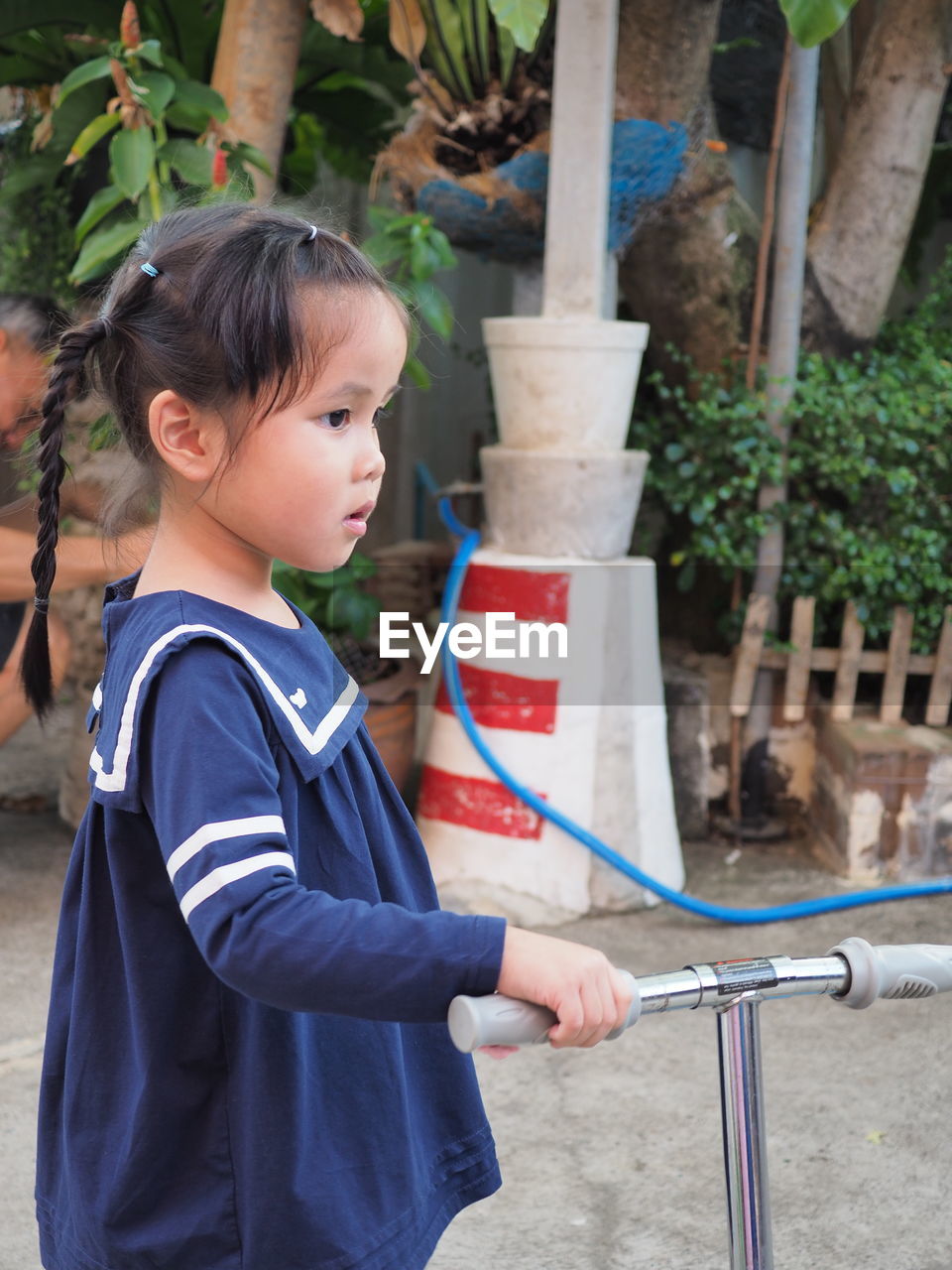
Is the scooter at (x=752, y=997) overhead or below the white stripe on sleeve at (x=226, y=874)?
below

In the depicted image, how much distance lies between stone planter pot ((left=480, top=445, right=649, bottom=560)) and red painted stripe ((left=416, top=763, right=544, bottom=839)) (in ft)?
1.87

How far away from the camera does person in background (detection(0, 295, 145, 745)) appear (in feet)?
9.73

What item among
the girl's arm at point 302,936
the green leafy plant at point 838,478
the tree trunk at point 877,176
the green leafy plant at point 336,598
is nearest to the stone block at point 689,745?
the green leafy plant at point 838,478

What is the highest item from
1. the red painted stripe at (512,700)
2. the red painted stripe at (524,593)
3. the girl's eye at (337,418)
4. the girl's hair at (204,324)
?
the girl's hair at (204,324)

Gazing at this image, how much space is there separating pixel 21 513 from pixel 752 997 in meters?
2.62

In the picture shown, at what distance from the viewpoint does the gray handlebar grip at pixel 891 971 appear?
959 millimetres

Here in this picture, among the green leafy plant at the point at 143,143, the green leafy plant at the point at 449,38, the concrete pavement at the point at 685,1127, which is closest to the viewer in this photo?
the concrete pavement at the point at 685,1127

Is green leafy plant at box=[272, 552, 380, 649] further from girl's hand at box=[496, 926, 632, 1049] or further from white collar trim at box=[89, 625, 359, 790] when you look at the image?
girl's hand at box=[496, 926, 632, 1049]

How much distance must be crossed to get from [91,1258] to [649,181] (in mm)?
2749

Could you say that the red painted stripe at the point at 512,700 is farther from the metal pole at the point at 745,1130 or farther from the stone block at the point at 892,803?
the metal pole at the point at 745,1130

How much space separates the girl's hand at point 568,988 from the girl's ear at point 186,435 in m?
0.48

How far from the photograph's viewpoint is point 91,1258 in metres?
1.14

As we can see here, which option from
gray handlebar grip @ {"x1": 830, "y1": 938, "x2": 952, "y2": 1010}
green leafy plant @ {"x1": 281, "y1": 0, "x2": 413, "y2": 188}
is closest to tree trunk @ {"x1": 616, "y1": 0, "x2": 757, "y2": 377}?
green leafy plant @ {"x1": 281, "y1": 0, "x2": 413, "y2": 188}

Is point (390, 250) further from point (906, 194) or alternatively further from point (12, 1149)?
point (12, 1149)
